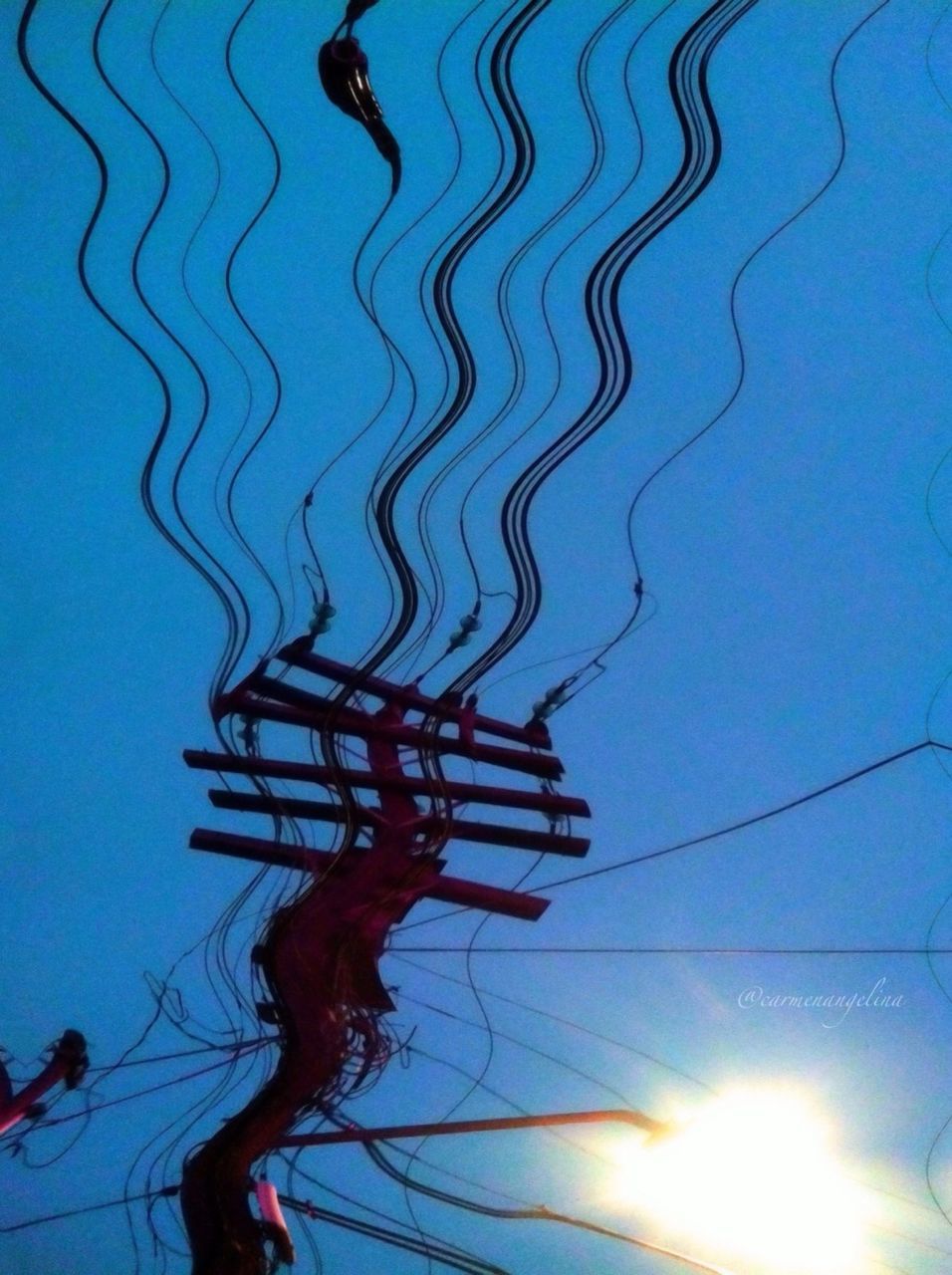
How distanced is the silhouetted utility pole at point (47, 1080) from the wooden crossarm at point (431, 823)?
72.1 inches

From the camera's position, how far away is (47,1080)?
4.82 m

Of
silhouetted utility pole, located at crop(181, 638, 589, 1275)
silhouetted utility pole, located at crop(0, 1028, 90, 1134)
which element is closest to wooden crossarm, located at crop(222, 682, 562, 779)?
silhouetted utility pole, located at crop(181, 638, 589, 1275)

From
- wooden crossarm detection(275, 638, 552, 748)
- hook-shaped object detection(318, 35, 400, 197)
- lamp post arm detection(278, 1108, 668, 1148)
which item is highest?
hook-shaped object detection(318, 35, 400, 197)

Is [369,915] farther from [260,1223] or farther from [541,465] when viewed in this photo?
[541,465]

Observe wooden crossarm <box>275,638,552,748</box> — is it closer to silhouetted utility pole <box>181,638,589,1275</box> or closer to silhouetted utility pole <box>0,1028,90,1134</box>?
silhouetted utility pole <box>181,638,589,1275</box>

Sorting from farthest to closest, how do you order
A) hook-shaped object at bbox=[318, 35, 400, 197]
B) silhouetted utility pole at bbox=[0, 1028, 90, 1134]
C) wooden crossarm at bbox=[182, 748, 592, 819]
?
silhouetted utility pole at bbox=[0, 1028, 90, 1134] < wooden crossarm at bbox=[182, 748, 592, 819] < hook-shaped object at bbox=[318, 35, 400, 197]

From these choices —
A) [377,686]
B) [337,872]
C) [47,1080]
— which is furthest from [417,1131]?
[47,1080]

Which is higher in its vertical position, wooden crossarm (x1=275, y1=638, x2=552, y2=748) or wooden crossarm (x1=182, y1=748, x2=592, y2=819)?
wooden crossarm (x1=275, y1=638, x2=552, y2=748)

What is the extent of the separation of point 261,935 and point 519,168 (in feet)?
9.25

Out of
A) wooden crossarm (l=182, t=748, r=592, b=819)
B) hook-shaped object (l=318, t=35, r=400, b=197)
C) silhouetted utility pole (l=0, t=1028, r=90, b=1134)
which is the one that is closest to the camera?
hook-shaped object (l=318, t=35, r=400, b=197)

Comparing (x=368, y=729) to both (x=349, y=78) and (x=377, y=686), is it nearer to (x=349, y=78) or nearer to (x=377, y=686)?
(x=377, y=686)

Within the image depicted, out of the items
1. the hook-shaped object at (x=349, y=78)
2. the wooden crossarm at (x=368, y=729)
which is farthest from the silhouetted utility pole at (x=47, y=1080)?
the hook-shaped object at (x=349, y=78)

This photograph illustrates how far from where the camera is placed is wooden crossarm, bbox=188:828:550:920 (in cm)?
372

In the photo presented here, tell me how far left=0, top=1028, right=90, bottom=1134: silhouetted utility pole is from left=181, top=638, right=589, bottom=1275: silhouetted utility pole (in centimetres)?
175
